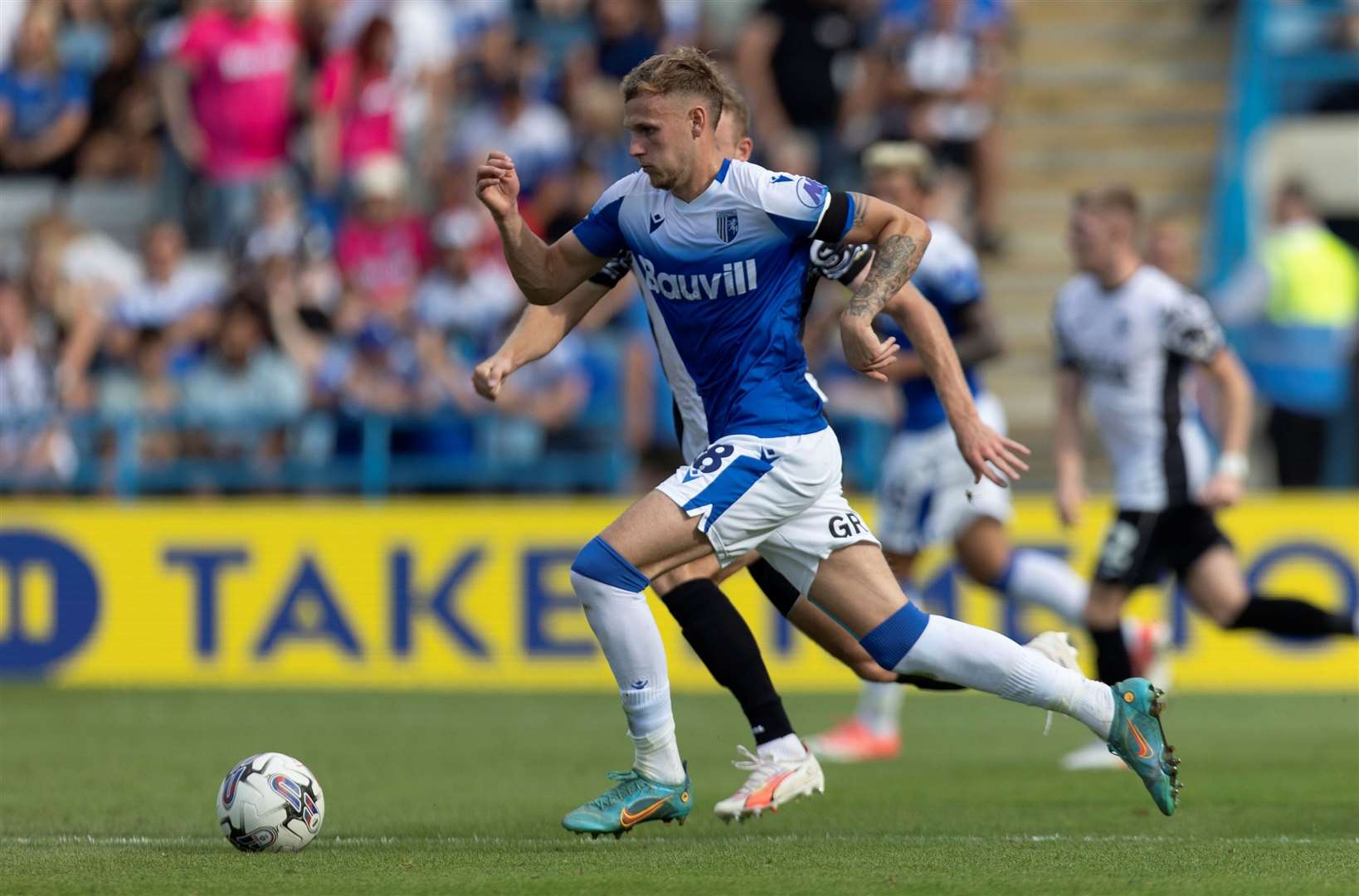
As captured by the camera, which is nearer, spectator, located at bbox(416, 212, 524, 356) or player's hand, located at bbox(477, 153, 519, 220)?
player's hand, located at bbox(477, 153, 519, 220)

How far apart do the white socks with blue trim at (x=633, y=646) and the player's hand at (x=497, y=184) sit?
3.61 ft

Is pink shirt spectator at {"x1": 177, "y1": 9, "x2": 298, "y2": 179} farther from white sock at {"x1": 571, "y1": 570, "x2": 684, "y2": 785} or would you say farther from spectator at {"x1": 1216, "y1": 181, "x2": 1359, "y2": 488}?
white sock at {"x1": 571, "y1": 570, "x2": 684, "y2": 785}

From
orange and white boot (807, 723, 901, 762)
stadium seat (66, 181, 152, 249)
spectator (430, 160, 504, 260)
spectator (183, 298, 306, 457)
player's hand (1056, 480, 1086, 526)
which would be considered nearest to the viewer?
player's hand (1056, 480, 1086, 526)

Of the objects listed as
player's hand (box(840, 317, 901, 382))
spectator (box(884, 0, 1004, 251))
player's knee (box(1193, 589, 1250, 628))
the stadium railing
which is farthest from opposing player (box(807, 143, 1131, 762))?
the stadium railing

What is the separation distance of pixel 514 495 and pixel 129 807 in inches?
257

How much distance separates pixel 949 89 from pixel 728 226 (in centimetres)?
988

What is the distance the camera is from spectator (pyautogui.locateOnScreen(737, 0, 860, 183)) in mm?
16797

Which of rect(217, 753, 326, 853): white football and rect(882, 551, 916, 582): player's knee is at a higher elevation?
rect(882, 551, 916, 582): player's knee

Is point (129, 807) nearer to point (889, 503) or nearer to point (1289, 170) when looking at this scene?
point (889, 503)

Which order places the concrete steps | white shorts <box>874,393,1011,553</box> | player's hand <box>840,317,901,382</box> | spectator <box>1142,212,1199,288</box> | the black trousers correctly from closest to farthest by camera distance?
player's hand <box>840,317,901,382</box> → white shorts <box>874,393,1011,553</box> → spectator <box>1142,212,1199,288</box> → the black trousers → the concrete steps

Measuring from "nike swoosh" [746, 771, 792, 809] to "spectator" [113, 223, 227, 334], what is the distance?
9309mm

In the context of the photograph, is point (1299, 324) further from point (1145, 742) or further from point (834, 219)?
point (834, 219)

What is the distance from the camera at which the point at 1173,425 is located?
380 inches

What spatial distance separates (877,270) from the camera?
6.54 m
